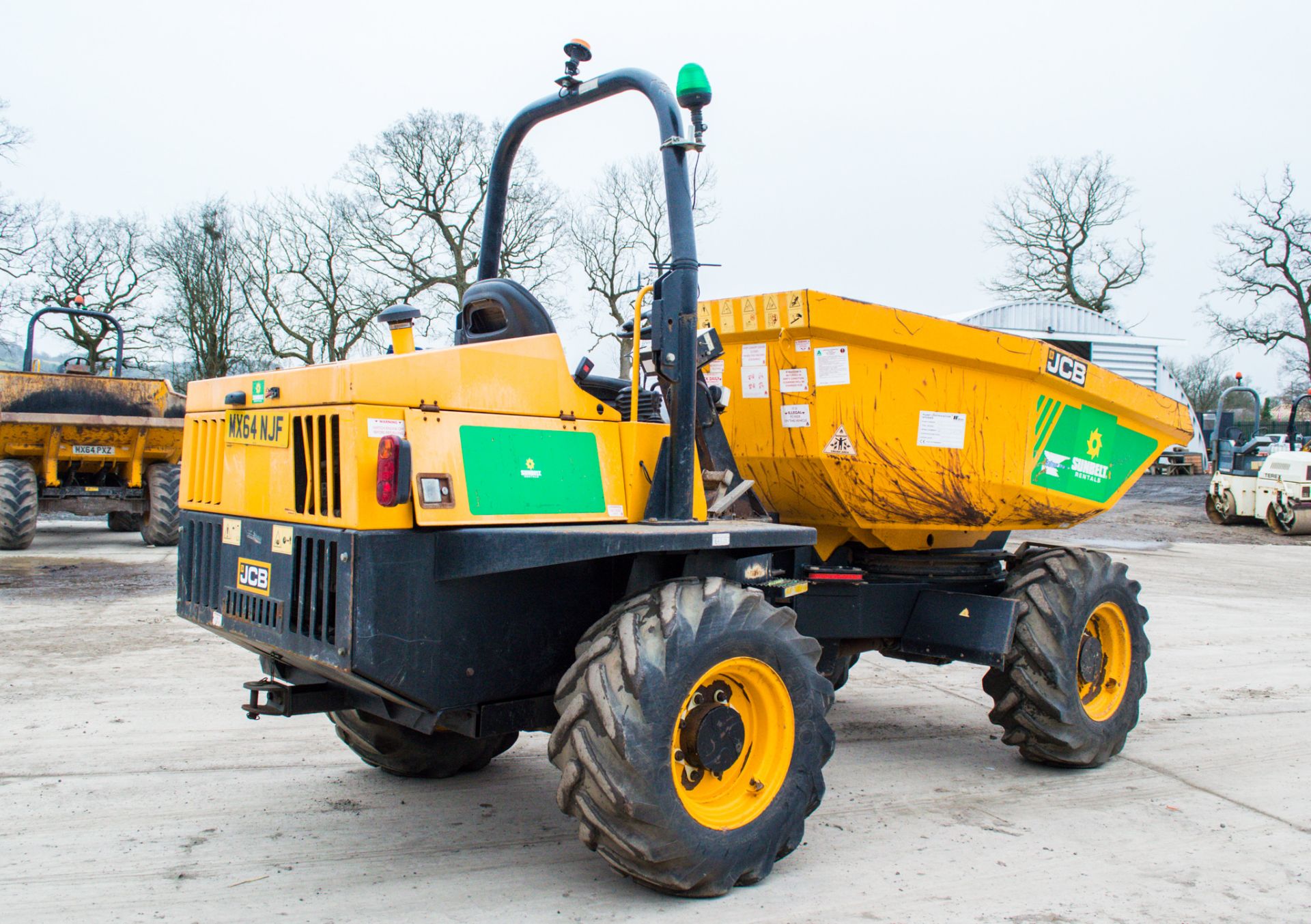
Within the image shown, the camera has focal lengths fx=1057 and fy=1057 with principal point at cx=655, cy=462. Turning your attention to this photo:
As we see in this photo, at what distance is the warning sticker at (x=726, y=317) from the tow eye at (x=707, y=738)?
201cm

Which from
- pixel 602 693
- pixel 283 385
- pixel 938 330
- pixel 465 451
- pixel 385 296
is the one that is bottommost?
pixel 602 693

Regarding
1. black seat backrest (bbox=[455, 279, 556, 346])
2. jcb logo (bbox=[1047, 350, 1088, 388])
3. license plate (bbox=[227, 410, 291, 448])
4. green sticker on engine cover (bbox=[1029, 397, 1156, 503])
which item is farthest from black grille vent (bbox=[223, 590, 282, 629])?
jcb logo (bbox=[1047, 350, 1088, 388])

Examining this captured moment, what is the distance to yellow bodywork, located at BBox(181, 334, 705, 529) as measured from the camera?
3.42m

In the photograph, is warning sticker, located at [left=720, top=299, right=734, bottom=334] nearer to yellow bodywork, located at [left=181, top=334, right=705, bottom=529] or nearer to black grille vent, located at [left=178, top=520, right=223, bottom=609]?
yellow bodywork, located at [left=181, top=334, right=705, bottom=529]

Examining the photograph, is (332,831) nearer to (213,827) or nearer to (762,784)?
(213,827)

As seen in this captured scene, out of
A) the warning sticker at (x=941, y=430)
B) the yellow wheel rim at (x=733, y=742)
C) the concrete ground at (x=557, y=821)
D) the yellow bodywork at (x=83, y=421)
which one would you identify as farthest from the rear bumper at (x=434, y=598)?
the yellow bodywork at (x=83, y=421)

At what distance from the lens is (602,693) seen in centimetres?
349

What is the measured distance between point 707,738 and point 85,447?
13.3m

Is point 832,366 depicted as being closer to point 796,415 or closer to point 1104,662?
point 796,415

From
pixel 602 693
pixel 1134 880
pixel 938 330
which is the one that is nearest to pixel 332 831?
pixel 602 693

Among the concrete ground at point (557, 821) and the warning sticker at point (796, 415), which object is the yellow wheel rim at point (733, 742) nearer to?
the concrete ground at point (557, 821)

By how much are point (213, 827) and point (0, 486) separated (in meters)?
11.5

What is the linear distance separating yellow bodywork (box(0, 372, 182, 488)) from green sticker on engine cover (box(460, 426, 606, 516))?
1181cm

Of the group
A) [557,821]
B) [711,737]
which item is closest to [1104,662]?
[711,737]
